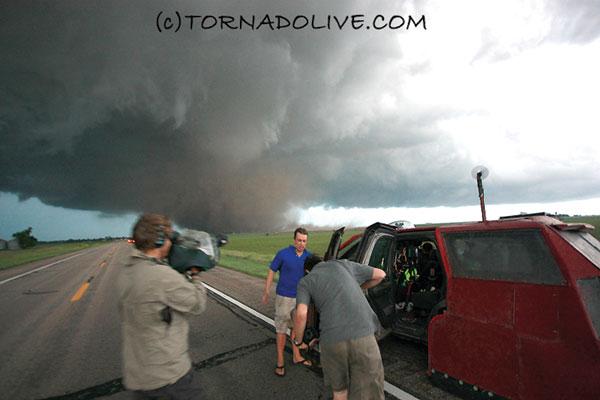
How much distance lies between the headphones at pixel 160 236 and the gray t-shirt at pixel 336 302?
1.25 metres

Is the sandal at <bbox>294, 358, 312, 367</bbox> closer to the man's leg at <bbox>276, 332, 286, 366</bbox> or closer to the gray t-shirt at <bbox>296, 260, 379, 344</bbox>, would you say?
the man's leg at <bbox>276, 332, 286, 366</bbox>

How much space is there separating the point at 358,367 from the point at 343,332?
34 cm

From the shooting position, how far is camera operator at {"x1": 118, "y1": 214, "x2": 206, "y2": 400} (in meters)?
1.93

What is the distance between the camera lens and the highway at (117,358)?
12.2ft

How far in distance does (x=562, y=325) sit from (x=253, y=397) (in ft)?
10.7

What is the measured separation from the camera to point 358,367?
2.57 metres

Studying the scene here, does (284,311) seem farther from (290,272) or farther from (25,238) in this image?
(25,238)

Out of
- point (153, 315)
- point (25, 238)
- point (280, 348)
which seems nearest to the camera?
point (153, 315)

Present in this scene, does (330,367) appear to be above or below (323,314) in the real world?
below

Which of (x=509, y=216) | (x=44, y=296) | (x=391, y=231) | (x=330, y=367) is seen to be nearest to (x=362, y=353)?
(x=330, y=367)

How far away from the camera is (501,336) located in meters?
2.86

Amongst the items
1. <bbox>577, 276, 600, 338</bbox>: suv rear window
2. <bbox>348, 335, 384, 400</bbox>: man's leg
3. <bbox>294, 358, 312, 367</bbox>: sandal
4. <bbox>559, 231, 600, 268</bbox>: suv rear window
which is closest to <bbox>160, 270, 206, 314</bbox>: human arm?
<bbox>348, 335, 384, 400</bbox>: man's leg

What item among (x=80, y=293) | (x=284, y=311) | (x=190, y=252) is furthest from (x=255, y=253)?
(x=190, y=252)

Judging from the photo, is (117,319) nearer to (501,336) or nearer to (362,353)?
(362,353)
